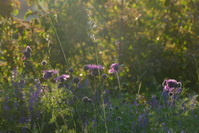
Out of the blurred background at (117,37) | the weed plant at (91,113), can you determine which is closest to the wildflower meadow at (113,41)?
A: the blurred background at (117,37)

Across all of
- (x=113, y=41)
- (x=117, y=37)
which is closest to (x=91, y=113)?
(x=113, y=41)

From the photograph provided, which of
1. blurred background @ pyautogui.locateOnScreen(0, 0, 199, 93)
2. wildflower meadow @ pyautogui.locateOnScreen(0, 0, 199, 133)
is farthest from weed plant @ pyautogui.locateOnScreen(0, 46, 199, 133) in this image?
blurred background @ pyautogui.locateOnScreen(0, 0, 199, 93)

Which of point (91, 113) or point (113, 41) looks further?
point (113, 41)

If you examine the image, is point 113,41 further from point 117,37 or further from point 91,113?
point 91,113

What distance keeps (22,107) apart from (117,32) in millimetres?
3364

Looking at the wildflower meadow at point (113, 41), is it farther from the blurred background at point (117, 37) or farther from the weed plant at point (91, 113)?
the weed plant at point (91, 113)

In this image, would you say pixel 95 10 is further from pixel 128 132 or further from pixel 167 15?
pixel 128 132

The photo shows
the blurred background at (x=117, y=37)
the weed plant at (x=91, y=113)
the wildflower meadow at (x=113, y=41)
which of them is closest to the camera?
the weed plant at (x=91, y=113)

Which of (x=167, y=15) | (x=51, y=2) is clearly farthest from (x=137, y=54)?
(x=51, y=2)

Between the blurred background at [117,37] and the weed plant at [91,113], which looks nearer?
the weed plant at [91,113]

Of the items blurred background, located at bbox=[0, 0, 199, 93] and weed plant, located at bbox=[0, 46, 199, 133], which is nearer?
weed plant, located at bbox=[0, 46, 199, 133]

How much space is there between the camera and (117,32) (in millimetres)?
6848

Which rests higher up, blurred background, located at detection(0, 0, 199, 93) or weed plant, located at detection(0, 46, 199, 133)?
blurred background, located at detection(0, 0, 199, 93)

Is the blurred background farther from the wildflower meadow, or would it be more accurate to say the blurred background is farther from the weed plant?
the weed plant
